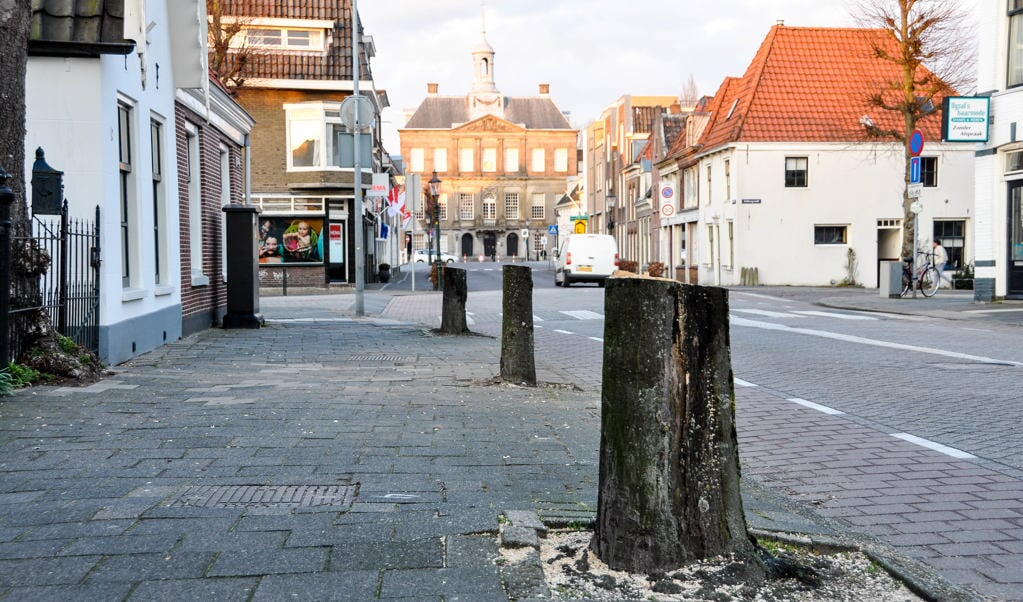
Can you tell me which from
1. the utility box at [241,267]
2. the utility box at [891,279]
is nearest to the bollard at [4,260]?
the utility box at [241,267]

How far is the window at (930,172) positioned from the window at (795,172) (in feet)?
15.2

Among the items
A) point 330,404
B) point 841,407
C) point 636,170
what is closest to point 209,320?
point 330,404

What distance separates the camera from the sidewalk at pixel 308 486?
3375mm

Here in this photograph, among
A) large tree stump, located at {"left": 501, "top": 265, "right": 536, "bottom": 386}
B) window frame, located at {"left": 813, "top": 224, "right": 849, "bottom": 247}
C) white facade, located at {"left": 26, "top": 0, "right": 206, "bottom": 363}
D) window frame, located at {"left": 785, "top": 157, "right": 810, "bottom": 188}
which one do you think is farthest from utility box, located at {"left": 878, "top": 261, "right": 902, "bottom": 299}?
white facade, located at {"left": 26, "top": 0, "right": 206, "bottom": 363}

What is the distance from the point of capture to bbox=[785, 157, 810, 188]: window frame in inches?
1467

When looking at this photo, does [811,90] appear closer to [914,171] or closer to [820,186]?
[820,186]

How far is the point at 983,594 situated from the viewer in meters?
3.48

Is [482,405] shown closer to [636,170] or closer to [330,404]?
[330,404]

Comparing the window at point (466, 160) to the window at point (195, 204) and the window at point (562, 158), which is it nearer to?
the window at point (562, 158)

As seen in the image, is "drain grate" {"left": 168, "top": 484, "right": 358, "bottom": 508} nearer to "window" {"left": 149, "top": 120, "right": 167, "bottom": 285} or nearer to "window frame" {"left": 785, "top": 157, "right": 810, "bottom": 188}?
"window" {"left": 149, "top": 120, "right": 167, "bottom": 285}

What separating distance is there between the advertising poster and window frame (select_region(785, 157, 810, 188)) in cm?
1787

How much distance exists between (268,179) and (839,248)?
2175 centimetres

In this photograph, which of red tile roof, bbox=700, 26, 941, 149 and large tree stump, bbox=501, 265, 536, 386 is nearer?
large tree stump, bbox=501, 265, 536, 386

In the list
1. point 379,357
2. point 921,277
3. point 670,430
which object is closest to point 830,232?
point 921,277
